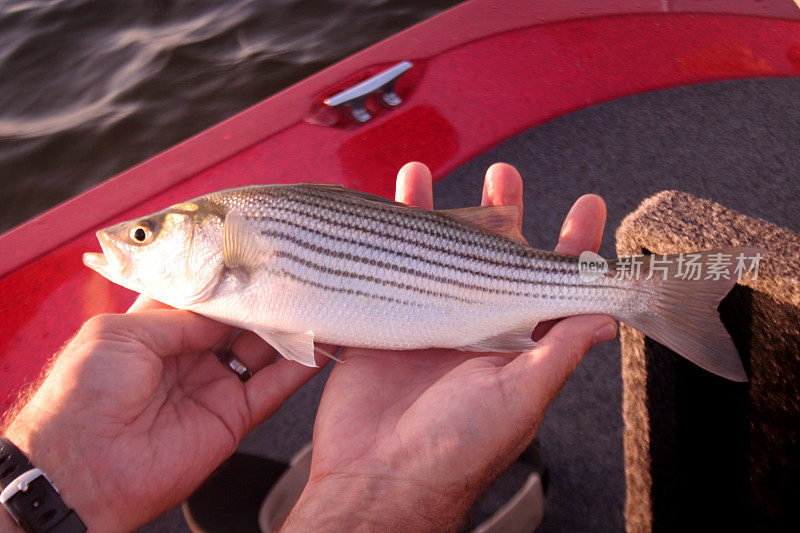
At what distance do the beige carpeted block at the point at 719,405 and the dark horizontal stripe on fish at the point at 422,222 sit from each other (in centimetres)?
57

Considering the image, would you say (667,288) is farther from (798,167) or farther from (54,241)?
(54,241)

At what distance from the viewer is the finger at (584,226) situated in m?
2.75

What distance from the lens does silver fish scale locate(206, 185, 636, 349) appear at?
7.71ft

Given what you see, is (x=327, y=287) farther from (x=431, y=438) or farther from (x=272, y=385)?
(x=431, y=438)

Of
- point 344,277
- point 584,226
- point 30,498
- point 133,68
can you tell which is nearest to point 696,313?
point 584,226

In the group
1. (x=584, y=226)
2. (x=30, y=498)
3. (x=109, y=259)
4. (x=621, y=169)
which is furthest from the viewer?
(x=621, y=169)

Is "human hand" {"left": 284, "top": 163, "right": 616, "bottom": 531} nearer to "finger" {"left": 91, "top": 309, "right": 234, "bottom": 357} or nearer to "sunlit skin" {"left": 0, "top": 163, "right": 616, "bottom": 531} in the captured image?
"sunlit skin" {"left": 0, "top": 163, "right": 616, "bottom": 531}

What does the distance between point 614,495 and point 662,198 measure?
1613mm

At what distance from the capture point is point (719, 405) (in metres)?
2.43

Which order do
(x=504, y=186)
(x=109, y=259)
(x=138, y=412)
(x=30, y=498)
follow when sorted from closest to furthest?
1. (x=30, y=498)
2. (x=138, y=412)
3. (x=109, y=259)
4. (x=504, y=186)

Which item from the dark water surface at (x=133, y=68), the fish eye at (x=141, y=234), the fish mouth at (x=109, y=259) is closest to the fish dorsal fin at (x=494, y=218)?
the fish eye at (x=141, y=234)

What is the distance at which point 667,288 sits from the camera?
226 cm

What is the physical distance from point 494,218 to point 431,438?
1184 mm

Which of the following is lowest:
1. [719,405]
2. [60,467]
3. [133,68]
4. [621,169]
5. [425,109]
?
[719,405]
